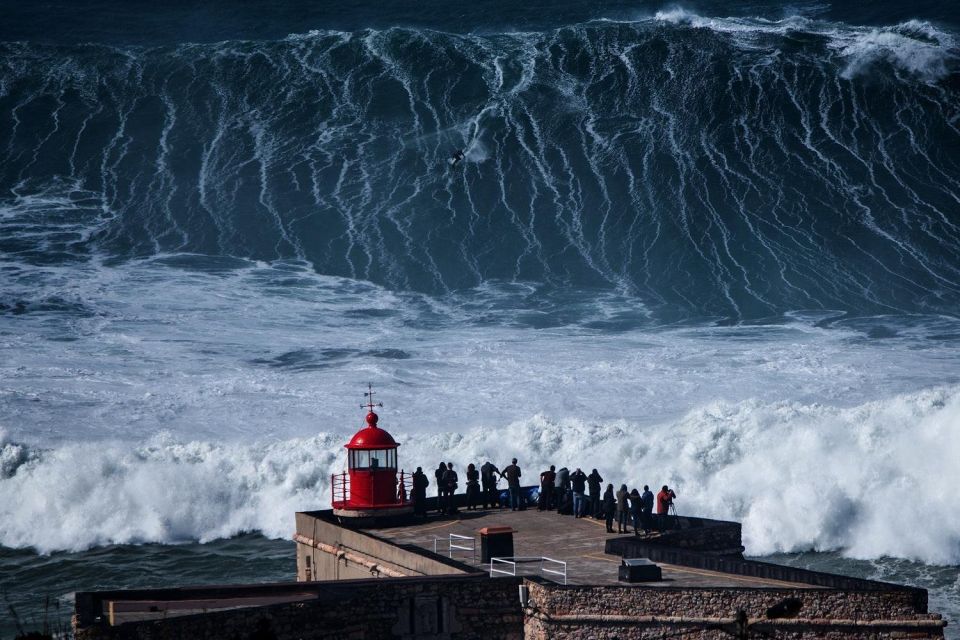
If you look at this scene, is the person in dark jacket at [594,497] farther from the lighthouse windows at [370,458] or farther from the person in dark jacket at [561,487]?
the lighthouse windows at [370,458]

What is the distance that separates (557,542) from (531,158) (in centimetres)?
4282

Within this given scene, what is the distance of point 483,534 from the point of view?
2425 cm

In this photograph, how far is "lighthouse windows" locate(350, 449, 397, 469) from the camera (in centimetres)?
2808

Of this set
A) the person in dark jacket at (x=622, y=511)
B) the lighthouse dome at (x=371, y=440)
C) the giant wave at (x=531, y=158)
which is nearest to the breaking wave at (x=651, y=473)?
the person in dark jacket at (x=622, y=511)

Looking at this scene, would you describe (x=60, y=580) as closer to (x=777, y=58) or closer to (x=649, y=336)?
(x=649, y=336)

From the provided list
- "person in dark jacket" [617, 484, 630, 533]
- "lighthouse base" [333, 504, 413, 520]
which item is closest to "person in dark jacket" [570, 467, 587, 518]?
"person in dark jacket" [617, 484, 630, 533]

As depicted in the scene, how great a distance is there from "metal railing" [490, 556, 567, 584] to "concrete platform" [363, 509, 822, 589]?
0.11 m

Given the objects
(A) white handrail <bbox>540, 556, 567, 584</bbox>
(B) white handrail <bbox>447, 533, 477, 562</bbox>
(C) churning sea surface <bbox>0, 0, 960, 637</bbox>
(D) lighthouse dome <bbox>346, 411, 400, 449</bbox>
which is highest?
(C) churning sea surface <bbox>0, 0, 960, 637</bbox>

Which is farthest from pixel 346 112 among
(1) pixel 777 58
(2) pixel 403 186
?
(1) pixel 777 58

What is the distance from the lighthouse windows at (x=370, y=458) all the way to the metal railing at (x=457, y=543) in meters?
2.13

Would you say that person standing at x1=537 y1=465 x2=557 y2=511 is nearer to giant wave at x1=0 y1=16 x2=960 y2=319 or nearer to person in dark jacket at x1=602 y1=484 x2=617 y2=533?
person in dark jacket at x1=602 y1=484 x2=617 y2=533

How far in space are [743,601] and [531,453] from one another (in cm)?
2225

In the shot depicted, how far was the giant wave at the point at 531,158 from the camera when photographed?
6097 centimetres

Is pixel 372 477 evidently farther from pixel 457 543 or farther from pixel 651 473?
pixel 651 473
